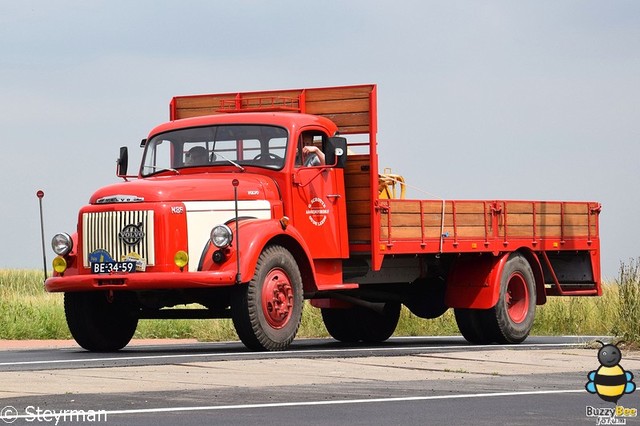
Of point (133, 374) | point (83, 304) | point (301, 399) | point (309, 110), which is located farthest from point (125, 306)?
point (301, 399)

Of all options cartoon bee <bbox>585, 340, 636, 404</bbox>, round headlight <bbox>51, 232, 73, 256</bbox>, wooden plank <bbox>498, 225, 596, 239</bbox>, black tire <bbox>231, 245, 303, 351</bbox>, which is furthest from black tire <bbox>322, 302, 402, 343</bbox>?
cartoon bee <bbox>585, 340, 636, 404</bbox>

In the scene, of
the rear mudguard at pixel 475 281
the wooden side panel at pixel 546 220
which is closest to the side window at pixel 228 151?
the rear mudguard at pixel 475 281

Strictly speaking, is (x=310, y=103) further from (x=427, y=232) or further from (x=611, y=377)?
(x=611, y=377)

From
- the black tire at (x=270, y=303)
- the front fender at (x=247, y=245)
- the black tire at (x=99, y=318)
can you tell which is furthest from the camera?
the black tire at (x=99, y=318)

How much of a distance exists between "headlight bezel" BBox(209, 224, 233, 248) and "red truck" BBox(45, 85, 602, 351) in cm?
2

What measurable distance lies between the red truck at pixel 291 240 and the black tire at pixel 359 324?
0.02 m

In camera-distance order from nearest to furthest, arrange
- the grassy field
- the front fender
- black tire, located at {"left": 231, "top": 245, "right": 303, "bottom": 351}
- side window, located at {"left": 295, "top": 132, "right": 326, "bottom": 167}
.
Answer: the front fender, black tire, located at {"left": 231, "top": 245, "right": 303, "bottom": 351}, side window, located at {"left": 295, "top": 132, "right": 326, "bottom": 167}, the grassy field

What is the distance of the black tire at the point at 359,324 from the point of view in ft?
75.8

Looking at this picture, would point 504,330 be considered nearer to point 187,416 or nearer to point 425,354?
point 425,354

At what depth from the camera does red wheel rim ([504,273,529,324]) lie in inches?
→ 867

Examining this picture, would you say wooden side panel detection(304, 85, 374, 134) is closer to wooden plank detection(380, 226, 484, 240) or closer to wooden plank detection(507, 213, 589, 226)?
wooden plank detection(380, 226, 484, 240)

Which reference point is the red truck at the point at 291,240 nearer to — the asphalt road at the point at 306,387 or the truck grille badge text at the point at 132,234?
the truck grille badge text at the point at 132,234

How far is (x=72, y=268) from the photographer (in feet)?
59.8

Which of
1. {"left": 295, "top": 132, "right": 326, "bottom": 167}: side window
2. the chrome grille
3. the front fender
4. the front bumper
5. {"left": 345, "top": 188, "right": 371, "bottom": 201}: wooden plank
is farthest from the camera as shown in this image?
{"left": 345, "top": 188, "right": 371, "bottom": 201}: wooden plank
